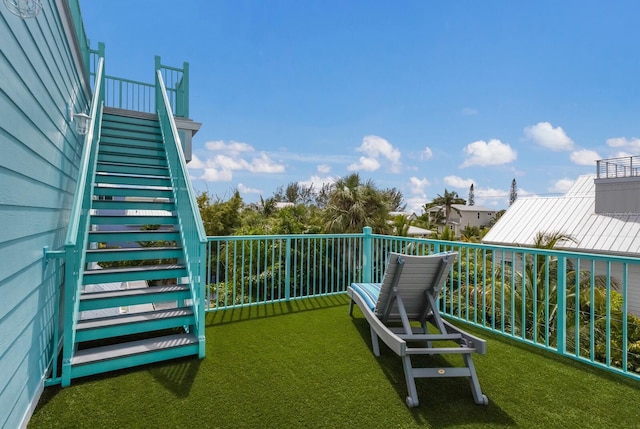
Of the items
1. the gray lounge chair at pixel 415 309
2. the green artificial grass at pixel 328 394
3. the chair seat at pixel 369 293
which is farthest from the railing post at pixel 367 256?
the green artificial grass at pixel 328 394

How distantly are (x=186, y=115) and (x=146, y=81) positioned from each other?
128cm

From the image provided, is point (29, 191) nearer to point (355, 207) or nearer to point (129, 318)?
point (129, 318)

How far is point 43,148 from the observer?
2.45m

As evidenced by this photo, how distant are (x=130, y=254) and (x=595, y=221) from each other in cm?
1623

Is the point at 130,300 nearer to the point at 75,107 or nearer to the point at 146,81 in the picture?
the point at 75,107

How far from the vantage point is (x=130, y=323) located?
121 inches

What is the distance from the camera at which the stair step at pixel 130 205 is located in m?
Result: 4.24

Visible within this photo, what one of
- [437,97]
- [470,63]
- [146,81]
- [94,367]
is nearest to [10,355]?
[94,367]

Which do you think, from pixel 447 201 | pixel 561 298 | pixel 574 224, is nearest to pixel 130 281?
pixel 561 298

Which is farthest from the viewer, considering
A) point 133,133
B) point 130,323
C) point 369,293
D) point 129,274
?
point 133,133

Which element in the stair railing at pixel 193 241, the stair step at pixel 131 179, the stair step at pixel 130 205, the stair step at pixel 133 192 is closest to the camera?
the stair railing at pixel 193 241

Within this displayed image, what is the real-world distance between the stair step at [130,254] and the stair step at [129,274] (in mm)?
126

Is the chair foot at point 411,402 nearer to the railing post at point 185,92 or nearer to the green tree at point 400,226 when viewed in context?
the railing post at point 185,92

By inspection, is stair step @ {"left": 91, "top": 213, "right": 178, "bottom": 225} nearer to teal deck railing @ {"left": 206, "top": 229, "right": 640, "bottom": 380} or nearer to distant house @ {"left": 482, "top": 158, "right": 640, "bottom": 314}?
teal deck railing @ {"left": 206, "top": 229, "right": 640, "bottom": 380}
